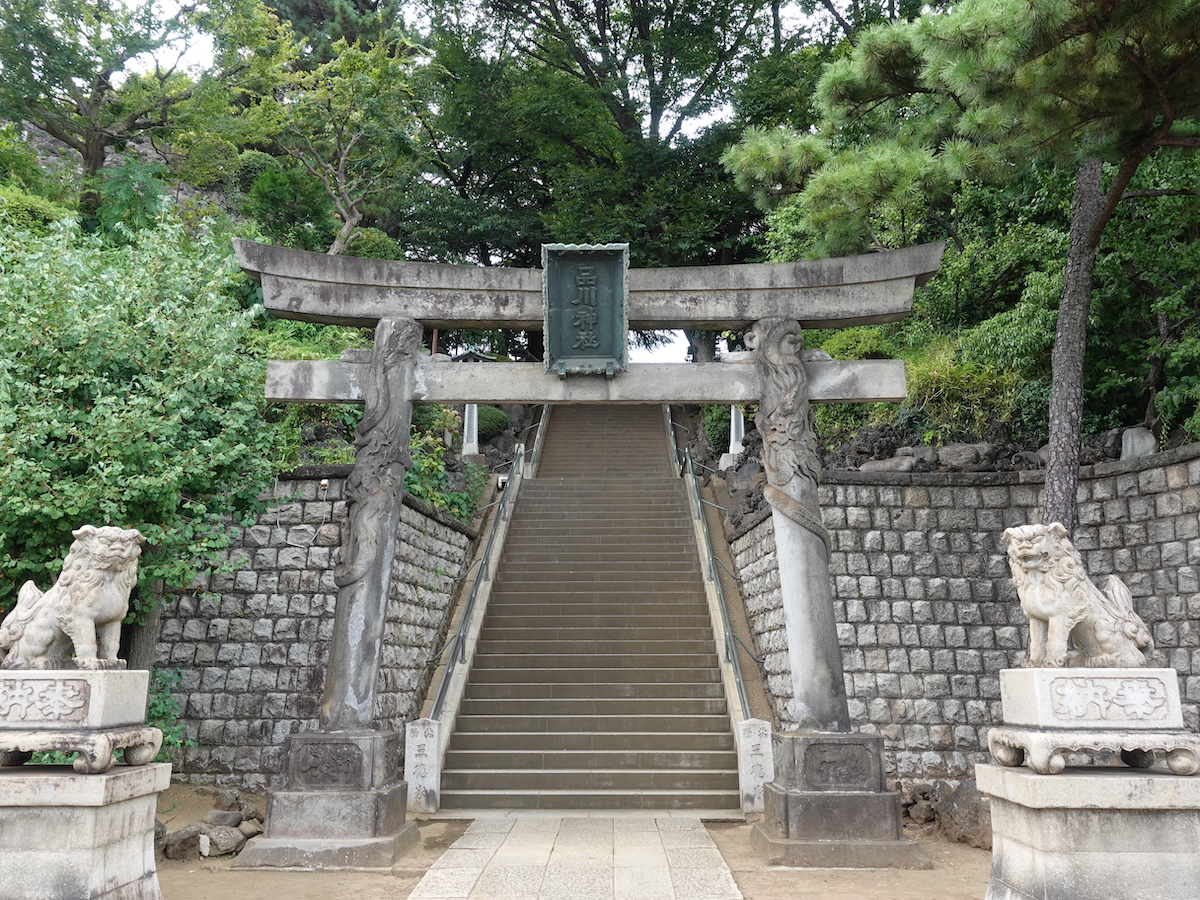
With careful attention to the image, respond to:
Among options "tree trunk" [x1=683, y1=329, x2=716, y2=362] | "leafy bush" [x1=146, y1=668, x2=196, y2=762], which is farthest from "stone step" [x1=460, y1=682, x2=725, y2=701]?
"tree trunk" [x1=683, y1=329, x2=716, y2=362]

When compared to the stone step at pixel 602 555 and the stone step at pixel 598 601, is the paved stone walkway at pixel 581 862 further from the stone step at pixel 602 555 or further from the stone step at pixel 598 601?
the stone step at pixel 602 555

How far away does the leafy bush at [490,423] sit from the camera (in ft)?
60.6

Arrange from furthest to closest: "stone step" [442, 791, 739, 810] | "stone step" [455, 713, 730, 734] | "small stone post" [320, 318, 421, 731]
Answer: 1. "stone step" [455, 713, 730, 734]
2. "stone step" [442, 791, 739, 810]
3. "small stone post" [320, 318, 421, 731]

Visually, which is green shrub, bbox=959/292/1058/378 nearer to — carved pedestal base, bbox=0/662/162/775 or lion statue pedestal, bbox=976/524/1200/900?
lion statue pedestal, bbox=976/524/1200/900

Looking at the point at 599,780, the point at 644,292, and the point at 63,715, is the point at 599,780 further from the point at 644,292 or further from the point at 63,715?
the point at 63,715

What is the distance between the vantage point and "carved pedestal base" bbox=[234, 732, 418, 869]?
226 inches

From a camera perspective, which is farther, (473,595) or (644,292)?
(473,595)

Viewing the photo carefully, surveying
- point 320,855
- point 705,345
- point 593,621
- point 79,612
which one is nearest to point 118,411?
point 79,612

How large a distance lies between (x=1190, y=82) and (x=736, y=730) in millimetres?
6828

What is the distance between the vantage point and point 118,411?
20.4 ft

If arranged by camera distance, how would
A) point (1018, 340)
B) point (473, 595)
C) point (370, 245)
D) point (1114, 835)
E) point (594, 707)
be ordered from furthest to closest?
point (370, 245) → point (473, 595) → point (594, 707) → point (1018, 340) → point (1114, 835)

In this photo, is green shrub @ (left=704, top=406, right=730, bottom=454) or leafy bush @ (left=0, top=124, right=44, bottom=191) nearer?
leafy bush @ (left=0, top=124, right=44, bottom=191)

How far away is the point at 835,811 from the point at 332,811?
12.1ft

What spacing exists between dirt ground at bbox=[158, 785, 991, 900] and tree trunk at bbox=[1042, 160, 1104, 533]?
3195 millimetres
